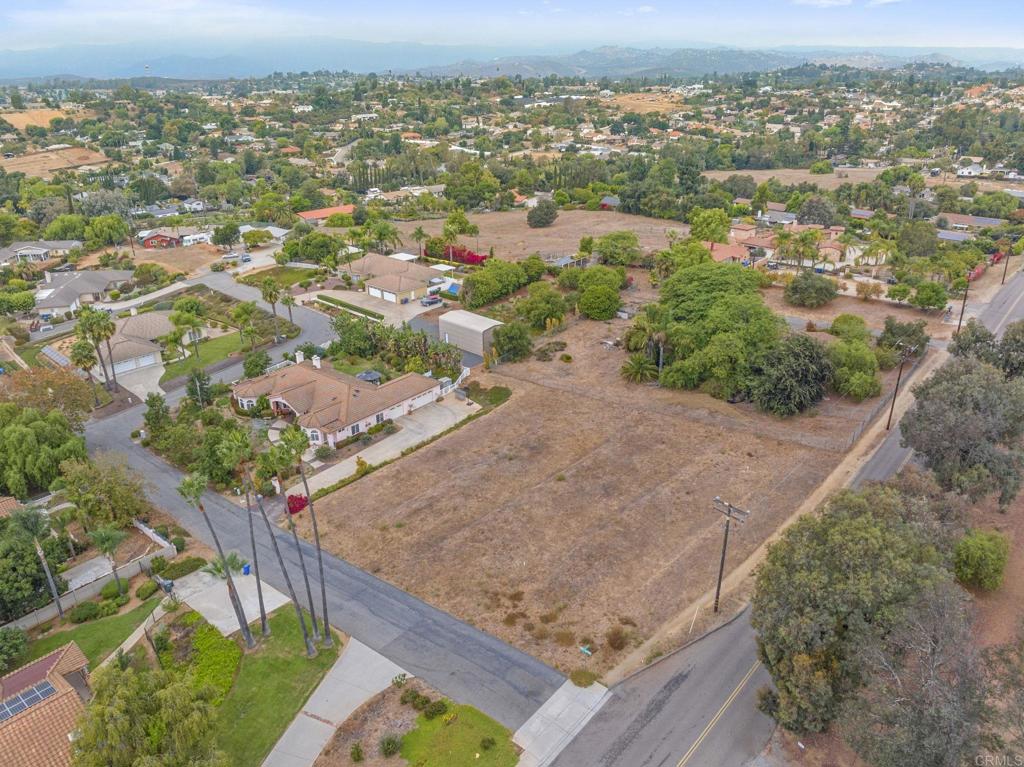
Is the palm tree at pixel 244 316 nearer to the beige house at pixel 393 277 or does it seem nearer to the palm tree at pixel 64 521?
the beige house at pixel 393 277

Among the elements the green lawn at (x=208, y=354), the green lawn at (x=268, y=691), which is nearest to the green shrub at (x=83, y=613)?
the green lawn at (x=268, y=691)

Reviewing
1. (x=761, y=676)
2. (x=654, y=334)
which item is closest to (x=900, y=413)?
(x=654, y=334)

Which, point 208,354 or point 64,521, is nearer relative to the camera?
point 64,521

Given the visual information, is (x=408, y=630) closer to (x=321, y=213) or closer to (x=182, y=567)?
(x=182, y=567)

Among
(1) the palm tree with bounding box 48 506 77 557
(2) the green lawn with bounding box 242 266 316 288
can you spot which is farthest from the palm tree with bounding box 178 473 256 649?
(2) the green lawn with bounding box 242 266 316 288

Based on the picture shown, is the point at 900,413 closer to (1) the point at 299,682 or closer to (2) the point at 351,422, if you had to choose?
(2) the point at 351,422

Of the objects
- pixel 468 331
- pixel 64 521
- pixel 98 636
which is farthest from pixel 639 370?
pixel 64 521

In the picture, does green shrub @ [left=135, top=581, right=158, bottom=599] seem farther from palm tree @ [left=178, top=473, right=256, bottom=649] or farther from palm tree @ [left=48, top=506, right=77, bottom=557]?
palm tree @ [left=48, top=506, right=77, bottom=557]
